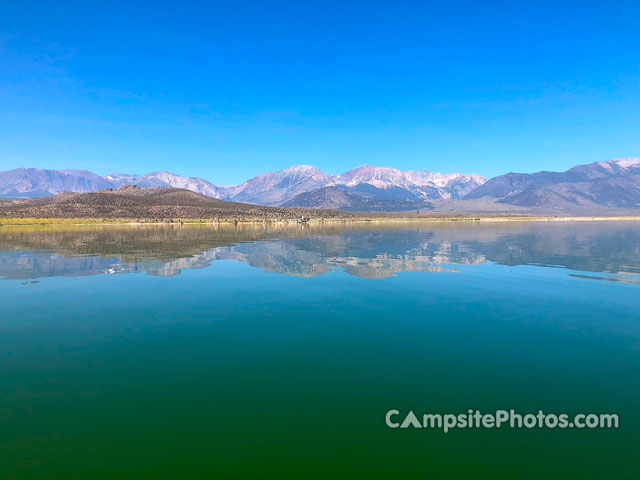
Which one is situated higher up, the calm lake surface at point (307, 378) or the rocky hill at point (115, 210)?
the rocky hill at point (115, 210)

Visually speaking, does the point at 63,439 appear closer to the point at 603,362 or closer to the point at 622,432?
the point at 622,432

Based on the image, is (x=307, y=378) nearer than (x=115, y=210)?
Yes

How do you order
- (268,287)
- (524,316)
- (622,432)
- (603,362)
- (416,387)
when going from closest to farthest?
1. (622,432)
2. (416,387)
3. (603,362)
4. (524,316)
5. (268,287)

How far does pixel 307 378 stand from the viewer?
10227mm

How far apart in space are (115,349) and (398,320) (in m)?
11.5

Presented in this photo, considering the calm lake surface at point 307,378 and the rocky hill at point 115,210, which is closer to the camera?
the calm lake surface at point 307,378

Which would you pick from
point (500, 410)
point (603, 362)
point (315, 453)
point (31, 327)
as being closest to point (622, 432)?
point (500, 410)

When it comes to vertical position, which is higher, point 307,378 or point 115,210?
point 115,210

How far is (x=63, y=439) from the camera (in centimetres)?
758

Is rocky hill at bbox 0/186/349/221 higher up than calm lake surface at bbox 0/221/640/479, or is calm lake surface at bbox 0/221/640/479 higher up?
rocky hill at bbox 0/186/349/221

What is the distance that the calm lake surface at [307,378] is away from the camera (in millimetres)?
7082

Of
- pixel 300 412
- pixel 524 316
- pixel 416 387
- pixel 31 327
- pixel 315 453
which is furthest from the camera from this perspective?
pixel 524 316

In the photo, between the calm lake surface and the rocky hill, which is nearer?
the calm lake surface

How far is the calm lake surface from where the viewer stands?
7.08m
